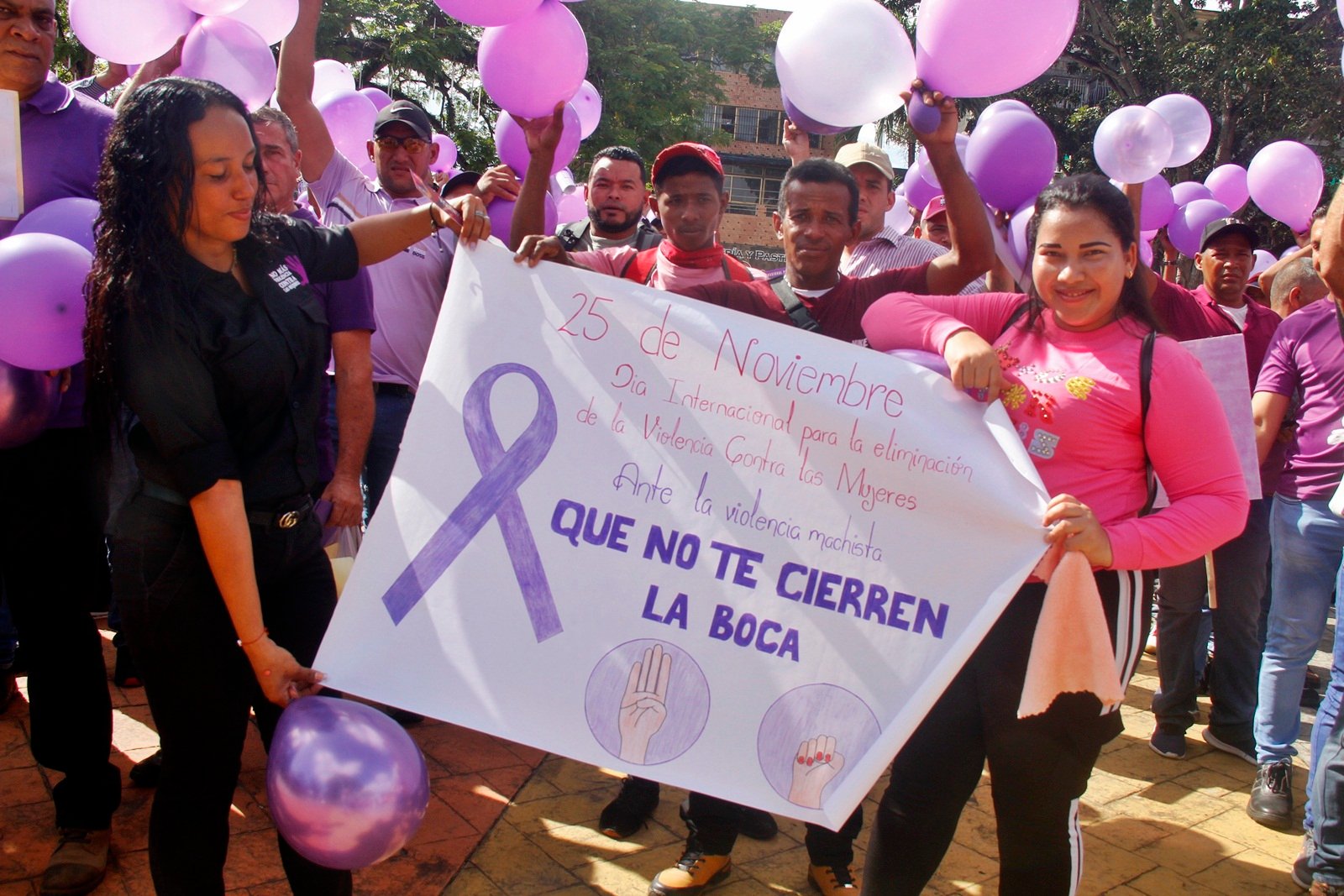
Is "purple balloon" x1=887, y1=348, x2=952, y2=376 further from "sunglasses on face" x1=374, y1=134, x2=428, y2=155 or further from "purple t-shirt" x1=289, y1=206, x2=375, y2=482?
"sunglasses on face" x1=374, y1=134, x2=428, y2=155

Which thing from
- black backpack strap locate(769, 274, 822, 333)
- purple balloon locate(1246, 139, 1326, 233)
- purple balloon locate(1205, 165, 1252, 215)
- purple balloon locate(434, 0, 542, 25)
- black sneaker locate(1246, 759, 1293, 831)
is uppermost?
purple balloon locate(1205, 165, 1252, 215)

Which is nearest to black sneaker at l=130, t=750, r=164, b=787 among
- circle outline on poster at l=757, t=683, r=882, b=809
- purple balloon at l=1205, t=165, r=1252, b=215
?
circle outline on poster at l=757, t=683, r=882, b=809

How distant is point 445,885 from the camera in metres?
2.90

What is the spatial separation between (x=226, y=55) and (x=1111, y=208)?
9.07 ft

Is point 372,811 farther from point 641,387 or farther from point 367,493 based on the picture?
point 367,493

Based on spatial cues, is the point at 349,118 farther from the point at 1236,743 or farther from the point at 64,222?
the point at 1236,743

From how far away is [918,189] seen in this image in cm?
637

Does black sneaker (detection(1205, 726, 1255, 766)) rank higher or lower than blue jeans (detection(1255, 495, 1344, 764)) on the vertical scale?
lower

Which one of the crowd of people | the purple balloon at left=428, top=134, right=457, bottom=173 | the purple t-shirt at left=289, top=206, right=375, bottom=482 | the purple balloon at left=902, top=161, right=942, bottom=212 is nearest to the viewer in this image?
the crowd of people

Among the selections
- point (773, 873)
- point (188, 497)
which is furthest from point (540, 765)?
point (188, 497)

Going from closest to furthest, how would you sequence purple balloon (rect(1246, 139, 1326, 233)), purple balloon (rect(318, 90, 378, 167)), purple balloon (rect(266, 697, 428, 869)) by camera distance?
1. purple balloon (rect(266, 697, 428, 869))
2. purple balloon (rect(318, 90, 378, 167))
3. purple balloon (rect(1246, 139, 1326, 233))

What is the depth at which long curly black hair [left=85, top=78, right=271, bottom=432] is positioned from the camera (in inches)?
80.5

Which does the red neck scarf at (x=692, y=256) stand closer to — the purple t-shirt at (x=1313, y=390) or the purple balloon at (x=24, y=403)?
the purple balloon at (x=24, y=403)

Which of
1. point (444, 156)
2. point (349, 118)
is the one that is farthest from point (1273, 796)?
point (444, 156)
